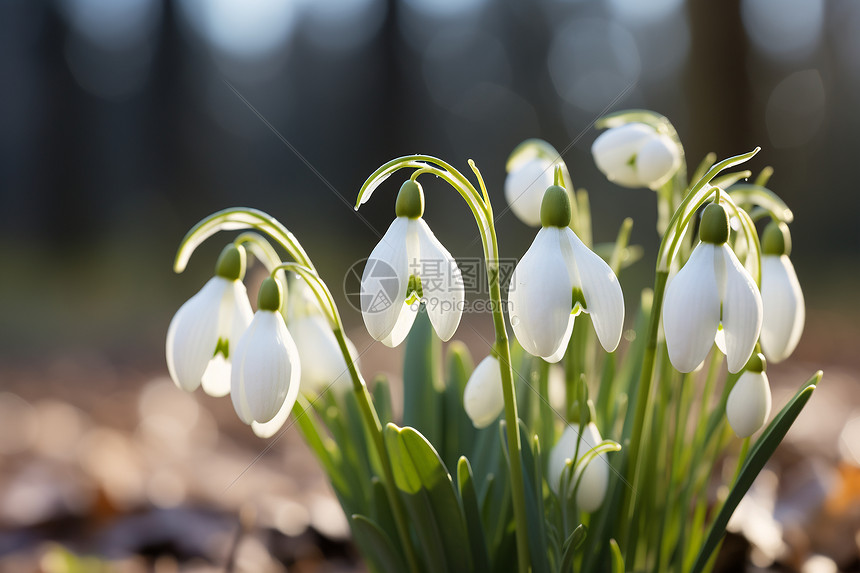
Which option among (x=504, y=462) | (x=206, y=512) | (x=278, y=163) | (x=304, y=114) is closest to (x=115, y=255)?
(x=278, y=163)

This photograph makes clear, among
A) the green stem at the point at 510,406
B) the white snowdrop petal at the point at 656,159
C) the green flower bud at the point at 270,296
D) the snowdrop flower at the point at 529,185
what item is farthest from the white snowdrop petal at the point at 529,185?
the green flower bud at the point at 270,296

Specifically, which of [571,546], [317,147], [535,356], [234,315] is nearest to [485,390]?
[535,356]

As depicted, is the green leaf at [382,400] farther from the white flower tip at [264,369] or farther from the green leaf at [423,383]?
the white flower tip at [264,369]

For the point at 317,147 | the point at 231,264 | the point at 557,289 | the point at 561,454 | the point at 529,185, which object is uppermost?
the point at 317,147

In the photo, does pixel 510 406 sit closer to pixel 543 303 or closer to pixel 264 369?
pixel 543 303

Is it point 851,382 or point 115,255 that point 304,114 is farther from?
point 851,382

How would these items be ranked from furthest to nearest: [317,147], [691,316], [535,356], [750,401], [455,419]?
1. [317,147]
2. [455,419]
3. [535,356]
4. [750,401]
5. [691,316]
